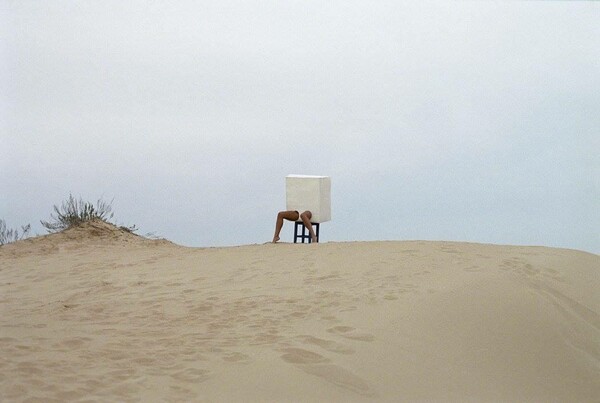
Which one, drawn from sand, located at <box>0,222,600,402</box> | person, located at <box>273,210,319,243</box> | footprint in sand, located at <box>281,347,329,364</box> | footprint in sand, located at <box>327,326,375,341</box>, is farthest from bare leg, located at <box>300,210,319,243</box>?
footprint in sand, located at <box>281,347,329,364</box>

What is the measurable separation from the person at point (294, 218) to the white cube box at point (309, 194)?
77 mm

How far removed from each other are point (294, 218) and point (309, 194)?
0.36 meters

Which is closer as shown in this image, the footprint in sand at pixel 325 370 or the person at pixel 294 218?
the footprint in sand at pixel 325 370

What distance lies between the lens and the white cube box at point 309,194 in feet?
28.2

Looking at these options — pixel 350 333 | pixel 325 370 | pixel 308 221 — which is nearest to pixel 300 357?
pixel 325 370

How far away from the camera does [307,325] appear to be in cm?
461

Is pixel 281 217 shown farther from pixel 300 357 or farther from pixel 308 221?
pixel 300 357

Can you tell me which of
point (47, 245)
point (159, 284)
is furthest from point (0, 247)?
point (159, 284)

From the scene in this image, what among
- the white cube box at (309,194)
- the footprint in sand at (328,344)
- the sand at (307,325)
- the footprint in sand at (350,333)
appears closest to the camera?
the sand at (307,325)

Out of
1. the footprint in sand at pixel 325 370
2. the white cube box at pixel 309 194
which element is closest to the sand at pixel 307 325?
the footprint in sand at pixel 325 370

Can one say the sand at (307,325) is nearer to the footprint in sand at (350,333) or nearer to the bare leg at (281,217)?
the footprint in sand at (350,333)

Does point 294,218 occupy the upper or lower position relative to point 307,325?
upper

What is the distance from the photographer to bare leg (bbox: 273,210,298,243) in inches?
341

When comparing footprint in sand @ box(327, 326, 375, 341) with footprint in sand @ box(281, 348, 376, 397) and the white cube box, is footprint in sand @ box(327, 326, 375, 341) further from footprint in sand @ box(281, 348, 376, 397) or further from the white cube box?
the white cube box
